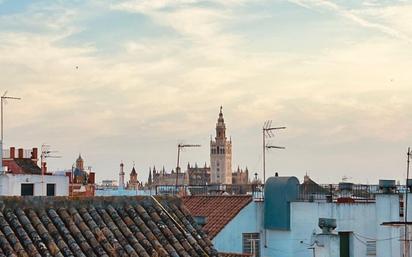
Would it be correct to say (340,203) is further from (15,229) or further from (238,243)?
(15,229)

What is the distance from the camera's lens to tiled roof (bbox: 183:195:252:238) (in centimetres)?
2731

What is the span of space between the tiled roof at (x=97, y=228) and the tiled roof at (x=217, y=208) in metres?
13.1

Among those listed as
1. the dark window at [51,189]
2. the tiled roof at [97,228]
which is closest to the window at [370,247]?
the tiled roof at [97,228]

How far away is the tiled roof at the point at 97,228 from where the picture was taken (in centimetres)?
1176

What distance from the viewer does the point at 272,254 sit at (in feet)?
92.6

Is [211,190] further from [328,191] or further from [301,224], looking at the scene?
[301,224]

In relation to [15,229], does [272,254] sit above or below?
below

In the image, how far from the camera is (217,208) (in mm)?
28688

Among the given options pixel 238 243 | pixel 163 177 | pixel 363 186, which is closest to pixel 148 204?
pixel 238 243

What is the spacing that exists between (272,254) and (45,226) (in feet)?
55.8

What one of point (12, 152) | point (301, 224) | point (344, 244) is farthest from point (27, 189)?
point (344, 244)

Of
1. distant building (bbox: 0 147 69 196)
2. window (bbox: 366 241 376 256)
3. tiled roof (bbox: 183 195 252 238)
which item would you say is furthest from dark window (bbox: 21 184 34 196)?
window (bbox: 366 241 376 256)

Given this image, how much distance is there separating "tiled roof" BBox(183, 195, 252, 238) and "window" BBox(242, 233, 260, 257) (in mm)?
985

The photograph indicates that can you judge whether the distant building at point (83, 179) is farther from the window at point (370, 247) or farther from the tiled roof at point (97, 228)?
the tiled roof at point (97, 228)
